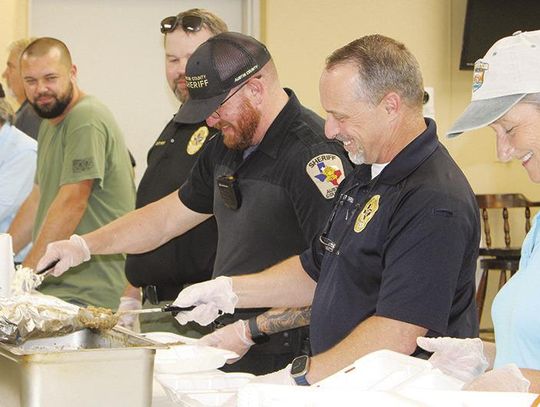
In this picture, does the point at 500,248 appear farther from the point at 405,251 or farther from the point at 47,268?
the point at 405,251

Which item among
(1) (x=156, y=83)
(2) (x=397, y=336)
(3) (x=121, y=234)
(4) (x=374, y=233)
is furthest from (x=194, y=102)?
(1) (x=156, y=83)

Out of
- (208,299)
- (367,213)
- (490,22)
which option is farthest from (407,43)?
(367,213)

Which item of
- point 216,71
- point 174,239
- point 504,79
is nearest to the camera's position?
point 504,79

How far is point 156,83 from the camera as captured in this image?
593 centimetres

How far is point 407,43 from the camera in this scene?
6199mm

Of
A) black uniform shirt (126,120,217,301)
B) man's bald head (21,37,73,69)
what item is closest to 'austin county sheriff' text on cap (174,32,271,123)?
black uniform shirt (126,120,217,301)

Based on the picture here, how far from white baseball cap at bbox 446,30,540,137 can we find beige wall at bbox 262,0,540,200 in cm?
428

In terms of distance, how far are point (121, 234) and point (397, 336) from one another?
4.41 ft

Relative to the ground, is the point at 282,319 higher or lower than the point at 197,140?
lower

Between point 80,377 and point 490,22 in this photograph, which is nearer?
point 80,377

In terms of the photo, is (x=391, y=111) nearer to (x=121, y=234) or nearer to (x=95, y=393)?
(x=95, y=393)

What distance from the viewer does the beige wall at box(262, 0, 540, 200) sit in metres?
6.02

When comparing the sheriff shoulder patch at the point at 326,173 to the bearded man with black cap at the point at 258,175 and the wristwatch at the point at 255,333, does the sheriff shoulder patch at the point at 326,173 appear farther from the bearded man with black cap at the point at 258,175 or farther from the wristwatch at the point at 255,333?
the wristwatch at the point at 255,333

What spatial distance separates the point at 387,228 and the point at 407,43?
430 centimetres
